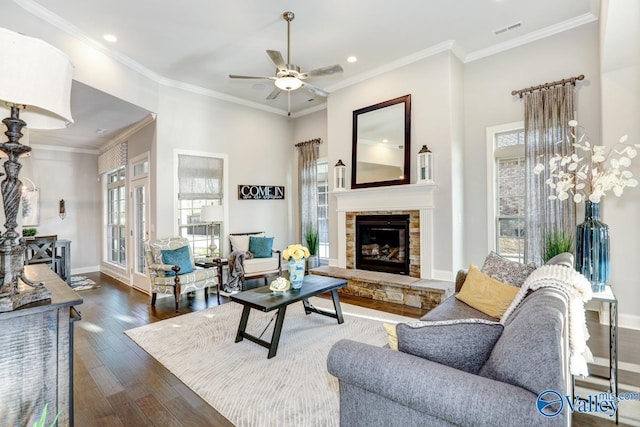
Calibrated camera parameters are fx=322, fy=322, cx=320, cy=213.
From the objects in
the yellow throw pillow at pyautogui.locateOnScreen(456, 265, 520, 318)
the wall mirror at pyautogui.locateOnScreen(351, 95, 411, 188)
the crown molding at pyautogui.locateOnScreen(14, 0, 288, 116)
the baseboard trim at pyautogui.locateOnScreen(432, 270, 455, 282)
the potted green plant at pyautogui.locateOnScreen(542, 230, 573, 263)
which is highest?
the crown molding at pyautogui.locateOnScreen(14, 0, 288, 116)

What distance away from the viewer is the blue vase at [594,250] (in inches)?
97.3

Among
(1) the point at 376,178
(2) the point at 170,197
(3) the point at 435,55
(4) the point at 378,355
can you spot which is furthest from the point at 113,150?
(4) the point at 378,355

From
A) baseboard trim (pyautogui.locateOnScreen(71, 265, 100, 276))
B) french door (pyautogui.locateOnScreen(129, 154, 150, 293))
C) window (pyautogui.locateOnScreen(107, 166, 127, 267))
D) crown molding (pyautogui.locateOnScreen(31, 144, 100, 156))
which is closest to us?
french door (pyautogui.locateOnScreen(129, 154, 150, 293))

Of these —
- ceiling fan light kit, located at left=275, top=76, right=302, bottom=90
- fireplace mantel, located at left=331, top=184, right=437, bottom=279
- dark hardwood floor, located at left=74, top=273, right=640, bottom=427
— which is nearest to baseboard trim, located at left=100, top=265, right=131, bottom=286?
dark hardwood floor, located at left=74, top=273, right=640, bottom=427

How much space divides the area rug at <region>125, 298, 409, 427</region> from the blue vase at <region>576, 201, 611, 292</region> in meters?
1.93

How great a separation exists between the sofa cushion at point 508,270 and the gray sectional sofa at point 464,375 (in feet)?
4.10

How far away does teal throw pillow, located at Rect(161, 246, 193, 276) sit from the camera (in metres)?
4.72

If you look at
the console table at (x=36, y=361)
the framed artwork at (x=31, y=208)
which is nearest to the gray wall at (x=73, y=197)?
the framed artwork at (x=31, y=208)

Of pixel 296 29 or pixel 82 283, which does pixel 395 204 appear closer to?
pixel 296 29

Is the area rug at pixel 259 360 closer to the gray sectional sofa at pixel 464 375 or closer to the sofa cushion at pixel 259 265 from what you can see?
the gray sectional sofa at pixel 464 375

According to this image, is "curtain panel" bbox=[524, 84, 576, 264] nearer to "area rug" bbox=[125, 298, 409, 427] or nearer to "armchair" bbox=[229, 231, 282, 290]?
"area rug" bbox=[125, 298, 409, 427]

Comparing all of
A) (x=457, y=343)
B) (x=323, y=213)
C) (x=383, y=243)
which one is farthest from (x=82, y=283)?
(x=457, y=343)

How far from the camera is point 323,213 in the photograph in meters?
7.03

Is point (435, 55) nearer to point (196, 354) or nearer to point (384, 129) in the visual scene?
point (384, 129)
